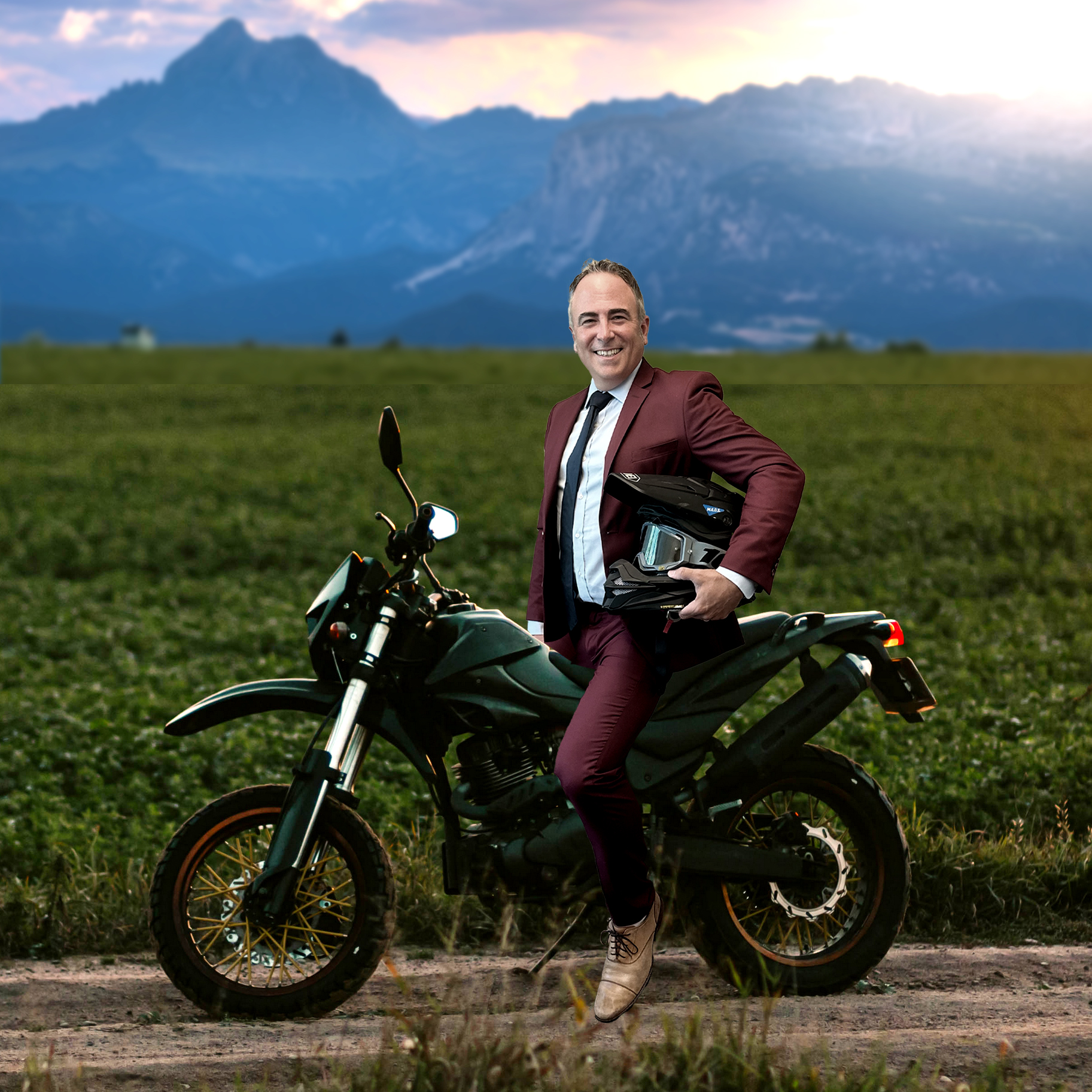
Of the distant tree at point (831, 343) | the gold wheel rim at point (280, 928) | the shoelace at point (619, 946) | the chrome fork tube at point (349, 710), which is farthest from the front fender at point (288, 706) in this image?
the distant tree at point (831, 343)

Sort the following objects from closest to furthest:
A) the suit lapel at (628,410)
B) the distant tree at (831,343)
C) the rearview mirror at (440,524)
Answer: the suit lapel at (628,410)
the rearview mirror at (440,524)
the distant tree at (831,343)

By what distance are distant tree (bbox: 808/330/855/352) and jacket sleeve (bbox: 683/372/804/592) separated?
105 meters

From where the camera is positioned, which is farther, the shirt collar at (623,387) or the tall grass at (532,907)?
the tall grass at (532,907)

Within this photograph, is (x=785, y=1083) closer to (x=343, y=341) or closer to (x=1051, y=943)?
(x=1051, y=943)

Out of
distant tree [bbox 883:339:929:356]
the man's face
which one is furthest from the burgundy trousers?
distant tree [bbox 883:339:929:356]

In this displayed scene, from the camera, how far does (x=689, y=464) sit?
4.22 m

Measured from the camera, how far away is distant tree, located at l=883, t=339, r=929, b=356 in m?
101

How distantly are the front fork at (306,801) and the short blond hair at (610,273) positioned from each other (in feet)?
4.22

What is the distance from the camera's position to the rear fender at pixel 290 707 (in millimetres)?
4578

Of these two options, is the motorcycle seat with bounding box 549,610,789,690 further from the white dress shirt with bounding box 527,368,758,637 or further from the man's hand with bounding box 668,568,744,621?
the man's hand with bounding box 668,568,744,621

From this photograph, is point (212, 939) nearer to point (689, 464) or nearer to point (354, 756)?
point (354, 756)

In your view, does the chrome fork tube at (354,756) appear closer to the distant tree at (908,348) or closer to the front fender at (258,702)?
the front fender at (258,702)

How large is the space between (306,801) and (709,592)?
159cm

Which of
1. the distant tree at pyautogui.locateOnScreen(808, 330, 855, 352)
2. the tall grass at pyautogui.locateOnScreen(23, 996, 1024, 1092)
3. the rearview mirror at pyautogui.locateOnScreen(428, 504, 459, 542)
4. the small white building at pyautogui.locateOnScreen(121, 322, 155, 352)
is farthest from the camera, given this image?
the small white building at pyautogui.locateOnScreen(121, 322, 155, 352)
